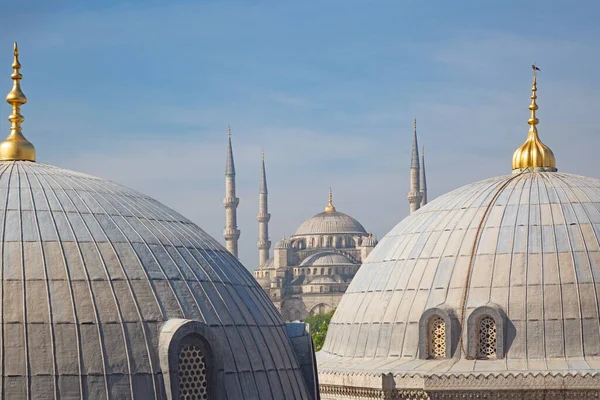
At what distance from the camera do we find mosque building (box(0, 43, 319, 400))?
52.1 feet

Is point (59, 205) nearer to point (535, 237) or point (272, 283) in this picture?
point (535, 237)

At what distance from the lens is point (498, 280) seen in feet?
84.2

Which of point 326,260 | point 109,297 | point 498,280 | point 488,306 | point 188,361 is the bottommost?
point 188,361

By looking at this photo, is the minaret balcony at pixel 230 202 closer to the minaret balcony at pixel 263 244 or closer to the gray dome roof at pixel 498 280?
the minaret balcony at pixel 263 244

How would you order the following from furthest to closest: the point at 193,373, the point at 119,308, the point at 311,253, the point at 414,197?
the point at 311,253 → the point at 414,197 → the point at 193,373 → the point at 119,308

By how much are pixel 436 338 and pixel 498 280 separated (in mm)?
1501

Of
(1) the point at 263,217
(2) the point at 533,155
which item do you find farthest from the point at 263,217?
(2) the point at 533,155

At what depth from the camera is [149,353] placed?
53.4ft

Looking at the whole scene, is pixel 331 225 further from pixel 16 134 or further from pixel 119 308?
pixel 119 308

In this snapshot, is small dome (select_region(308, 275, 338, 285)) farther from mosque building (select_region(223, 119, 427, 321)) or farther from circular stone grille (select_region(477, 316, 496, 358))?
circular stone grille (select_region(477, 316, 496, 358))

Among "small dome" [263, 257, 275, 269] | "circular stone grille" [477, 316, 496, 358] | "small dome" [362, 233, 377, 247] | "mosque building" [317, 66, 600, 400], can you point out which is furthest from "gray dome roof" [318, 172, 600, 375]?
"small dome" [263, 257, 275, 269]

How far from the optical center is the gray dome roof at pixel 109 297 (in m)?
15.9

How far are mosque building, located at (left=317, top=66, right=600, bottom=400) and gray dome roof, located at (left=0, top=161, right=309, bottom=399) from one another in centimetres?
719

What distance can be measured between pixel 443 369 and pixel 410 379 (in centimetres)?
59
